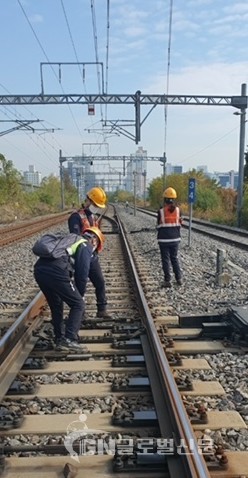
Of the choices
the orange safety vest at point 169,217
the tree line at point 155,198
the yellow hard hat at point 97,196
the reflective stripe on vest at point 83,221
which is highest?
the yellow hard hat at point 97,196

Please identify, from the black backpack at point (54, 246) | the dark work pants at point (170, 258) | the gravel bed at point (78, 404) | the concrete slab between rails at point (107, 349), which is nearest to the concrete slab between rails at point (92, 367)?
the concrete slab between rails at point (107, 349)

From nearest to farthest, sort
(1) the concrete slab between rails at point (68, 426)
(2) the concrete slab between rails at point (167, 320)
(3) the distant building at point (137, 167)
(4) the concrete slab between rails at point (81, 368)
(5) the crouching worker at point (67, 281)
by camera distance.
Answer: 1. (1) the concrete slab between rails at point (68, 426)
2. (4) the concrete slab between rails at point (81, 368)
3. (5) the crouching worker at point (67, 281)
4. (2) the concrete slab between rails at point (167, 320)
5. (3) the distant building at point (137, 167)

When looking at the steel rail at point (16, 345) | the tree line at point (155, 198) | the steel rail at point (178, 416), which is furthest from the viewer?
the tree line at point (155, 198)

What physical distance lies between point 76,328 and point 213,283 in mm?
4591

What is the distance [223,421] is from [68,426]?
1.11 metres

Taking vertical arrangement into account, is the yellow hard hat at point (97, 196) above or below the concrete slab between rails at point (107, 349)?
above

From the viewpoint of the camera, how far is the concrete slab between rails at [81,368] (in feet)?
15.0

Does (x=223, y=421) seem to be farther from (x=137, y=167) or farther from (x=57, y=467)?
(x=137, y=167)

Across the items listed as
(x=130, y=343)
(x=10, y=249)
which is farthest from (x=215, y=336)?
(x=10, y=249)

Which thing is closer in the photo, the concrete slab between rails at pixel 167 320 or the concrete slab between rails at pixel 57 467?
the concrete slab between rails at pixel 57 467

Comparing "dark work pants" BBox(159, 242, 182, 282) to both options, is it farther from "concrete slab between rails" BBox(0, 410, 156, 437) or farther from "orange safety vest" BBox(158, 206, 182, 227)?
"concrete slab between rails" BBox(0, 410, 156, 437)

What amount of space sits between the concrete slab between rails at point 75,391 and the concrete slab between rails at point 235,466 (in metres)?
1.07

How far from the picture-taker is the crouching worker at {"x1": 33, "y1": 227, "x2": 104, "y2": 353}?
497 centimetres

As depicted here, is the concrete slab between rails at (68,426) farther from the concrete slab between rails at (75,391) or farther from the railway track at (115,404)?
the concrete slab between rails at (75,391)
